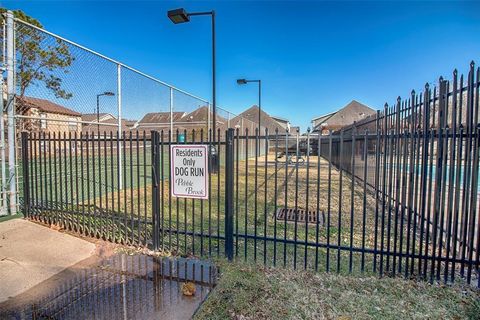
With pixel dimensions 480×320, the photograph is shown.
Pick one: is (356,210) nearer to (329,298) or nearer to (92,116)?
(329,298)

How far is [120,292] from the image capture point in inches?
117

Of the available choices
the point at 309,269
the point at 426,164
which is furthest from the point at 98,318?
the point at 426,164

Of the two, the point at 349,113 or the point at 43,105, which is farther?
the point at 349,113

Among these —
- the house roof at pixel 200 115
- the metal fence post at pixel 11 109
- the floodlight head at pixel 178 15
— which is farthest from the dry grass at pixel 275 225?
the house roof at pixel 200 115

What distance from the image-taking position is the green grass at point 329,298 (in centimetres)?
257

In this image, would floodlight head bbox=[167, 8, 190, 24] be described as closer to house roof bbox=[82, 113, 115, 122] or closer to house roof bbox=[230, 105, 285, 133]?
house roof bbox=[82, 113, 115, 122]

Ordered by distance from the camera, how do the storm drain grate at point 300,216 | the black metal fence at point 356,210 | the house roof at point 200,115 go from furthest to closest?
1. the house roof at point 200,115
2. the storm drain grate at point 300,216
3. the black metal fence at point 356,210

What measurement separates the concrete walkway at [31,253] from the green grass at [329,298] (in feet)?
6.77

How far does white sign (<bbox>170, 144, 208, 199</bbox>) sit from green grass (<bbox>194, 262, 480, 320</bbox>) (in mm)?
Result: 1136

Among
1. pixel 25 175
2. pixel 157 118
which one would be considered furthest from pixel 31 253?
pixel 157 118

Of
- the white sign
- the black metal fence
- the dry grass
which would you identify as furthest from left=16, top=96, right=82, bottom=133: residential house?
the white sign

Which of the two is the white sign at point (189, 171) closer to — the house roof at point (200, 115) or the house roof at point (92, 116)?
the house roof at point (92, 116)

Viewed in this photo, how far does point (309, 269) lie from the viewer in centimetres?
345

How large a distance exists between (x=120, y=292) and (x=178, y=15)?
22.8 ft
